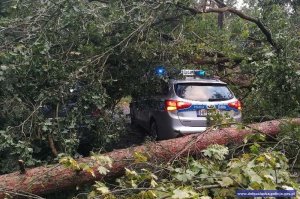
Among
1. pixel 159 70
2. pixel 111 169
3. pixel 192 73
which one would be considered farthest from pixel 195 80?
pixel 111 169

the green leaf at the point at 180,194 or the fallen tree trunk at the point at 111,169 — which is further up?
the green leaf at the point at 180,194

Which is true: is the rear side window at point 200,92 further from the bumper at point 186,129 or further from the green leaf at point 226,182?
the green leaf at point 226,182

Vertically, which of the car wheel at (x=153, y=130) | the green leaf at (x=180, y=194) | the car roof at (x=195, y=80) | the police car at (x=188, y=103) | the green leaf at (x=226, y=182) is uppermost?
the car roof at (x=195, y=80)

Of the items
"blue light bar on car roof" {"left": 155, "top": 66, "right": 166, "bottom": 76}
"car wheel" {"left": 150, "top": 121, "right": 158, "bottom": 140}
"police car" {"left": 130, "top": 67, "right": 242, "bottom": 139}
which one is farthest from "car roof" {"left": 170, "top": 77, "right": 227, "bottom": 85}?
"car wheel" {"left": 150, "top": 121, "right": 158, "bottom": 140}

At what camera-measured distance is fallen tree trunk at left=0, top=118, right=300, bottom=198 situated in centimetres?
422

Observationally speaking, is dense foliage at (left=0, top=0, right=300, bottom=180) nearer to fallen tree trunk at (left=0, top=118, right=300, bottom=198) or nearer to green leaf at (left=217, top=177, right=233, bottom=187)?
fallen tree trunk at (left=0, top=118, right=300, bottom=198)

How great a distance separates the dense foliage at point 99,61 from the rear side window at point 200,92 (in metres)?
0.59

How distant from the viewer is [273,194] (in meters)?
2.78

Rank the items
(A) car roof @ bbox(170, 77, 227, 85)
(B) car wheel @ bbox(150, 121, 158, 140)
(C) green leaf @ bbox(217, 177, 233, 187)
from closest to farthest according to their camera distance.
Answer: (C) green leaf @ bbox(217, 177, 233, 187), (A) car roof @ bbox(170, 77, 227, 85), (B) car wheel @ bbox(150, 121, 158, 140)

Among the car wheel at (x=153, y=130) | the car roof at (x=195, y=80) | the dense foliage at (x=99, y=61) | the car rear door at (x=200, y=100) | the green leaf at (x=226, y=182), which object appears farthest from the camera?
the car wheel at (x=153, y=130)

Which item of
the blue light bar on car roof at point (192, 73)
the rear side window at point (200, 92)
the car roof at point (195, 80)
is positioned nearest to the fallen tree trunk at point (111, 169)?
the rear side window at point (200, 92)

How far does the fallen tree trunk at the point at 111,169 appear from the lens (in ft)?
13.9

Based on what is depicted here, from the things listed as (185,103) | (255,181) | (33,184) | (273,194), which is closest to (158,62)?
(185,103)

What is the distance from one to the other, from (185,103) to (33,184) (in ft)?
11.7
